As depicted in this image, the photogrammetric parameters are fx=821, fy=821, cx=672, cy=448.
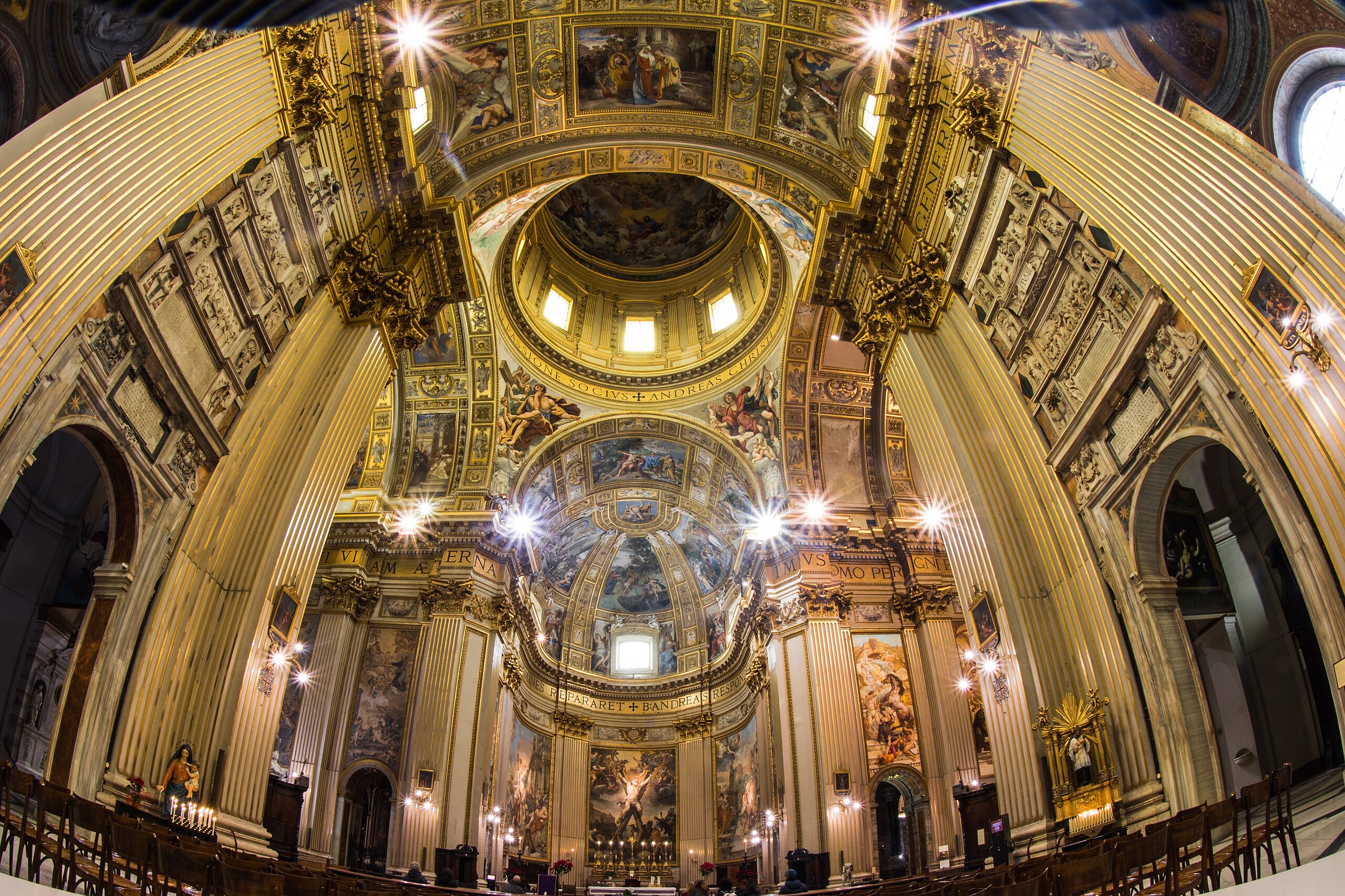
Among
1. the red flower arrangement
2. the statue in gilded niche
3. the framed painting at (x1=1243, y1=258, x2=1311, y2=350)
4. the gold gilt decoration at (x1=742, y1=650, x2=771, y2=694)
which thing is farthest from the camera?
the gold gilt decoration at (x1=742, y1=650, x2=771, y2=694)

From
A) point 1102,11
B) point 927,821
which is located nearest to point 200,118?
point 1102,11

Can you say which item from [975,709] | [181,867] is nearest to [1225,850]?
[181,867]

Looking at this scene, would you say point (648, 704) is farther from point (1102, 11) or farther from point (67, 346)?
point (1102, 11)

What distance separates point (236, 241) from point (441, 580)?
1299 cm

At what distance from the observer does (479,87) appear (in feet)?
53.4

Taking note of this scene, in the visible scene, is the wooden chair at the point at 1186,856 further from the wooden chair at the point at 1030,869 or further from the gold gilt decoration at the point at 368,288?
the gold gilt decoration at the point at 368,288

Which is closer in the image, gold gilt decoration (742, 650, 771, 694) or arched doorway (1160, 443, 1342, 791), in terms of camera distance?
arched doorway (1160, 443, 1342, 791)

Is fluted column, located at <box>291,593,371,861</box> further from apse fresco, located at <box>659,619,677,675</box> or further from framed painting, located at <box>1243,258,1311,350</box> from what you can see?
framed painting, located at <box>1243,258,1311,350</box>

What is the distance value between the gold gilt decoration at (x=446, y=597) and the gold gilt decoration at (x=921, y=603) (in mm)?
11760

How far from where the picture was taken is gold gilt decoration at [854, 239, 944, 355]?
1488cm

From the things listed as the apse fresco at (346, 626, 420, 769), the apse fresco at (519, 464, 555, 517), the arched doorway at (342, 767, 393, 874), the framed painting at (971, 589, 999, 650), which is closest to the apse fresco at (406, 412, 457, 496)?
the apse fresco at (519, 464, 555, 517)

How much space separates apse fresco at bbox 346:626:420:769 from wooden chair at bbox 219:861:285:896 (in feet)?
48.1

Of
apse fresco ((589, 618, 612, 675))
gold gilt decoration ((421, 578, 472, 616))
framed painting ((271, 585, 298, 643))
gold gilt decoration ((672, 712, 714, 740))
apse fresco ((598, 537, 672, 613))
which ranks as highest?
apse fresco ((598, 537, 672, 613))

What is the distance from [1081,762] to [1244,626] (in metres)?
5.02
